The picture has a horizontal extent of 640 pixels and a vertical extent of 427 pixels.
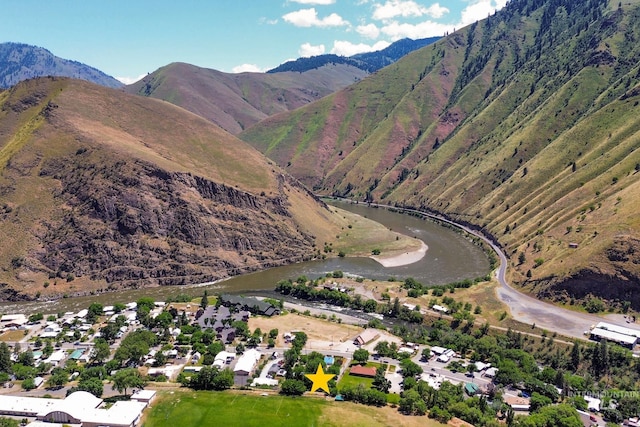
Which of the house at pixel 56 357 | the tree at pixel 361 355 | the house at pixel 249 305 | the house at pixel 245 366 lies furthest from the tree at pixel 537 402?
the house at pixel 56 357

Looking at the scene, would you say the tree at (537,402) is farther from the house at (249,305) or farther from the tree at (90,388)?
the tree at (90,388)

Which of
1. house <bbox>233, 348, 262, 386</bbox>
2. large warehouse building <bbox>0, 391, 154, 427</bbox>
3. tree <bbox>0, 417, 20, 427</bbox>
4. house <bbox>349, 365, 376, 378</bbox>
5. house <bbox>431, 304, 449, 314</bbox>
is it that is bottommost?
tree <bbox>0, 417, 20, 427</bbox>

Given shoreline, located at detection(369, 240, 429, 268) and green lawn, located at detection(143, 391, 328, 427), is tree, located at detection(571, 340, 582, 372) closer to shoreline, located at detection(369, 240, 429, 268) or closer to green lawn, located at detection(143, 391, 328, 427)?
green lawn, located at detection(143, 391, 328, 427)

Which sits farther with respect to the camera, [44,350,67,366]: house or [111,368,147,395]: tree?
[44,350,67,366]: house

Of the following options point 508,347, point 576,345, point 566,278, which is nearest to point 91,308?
point 508,347

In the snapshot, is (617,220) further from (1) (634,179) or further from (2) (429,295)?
(2) (429,295)

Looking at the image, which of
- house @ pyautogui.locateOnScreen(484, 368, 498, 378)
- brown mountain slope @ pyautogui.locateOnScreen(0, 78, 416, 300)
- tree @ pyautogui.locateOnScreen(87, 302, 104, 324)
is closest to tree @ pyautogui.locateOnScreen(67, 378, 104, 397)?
tree @ pyautogui.locateOnScreen(87, 302, 104, 324)
